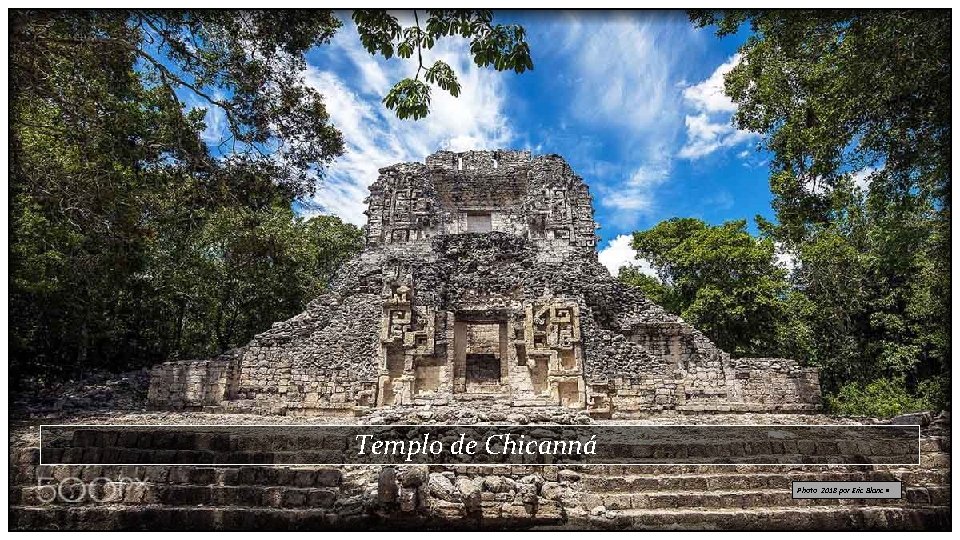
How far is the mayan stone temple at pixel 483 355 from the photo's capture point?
10039mm

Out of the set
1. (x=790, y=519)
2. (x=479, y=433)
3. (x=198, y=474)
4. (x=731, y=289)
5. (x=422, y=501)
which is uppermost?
(x=731, y=289)

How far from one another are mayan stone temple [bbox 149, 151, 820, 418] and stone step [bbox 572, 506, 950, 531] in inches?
170

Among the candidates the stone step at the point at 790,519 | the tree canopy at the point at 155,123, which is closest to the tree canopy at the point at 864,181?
the stone step at the point at 790,519

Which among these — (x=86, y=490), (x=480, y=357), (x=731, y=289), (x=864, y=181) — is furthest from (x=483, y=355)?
(x=86, y=490)

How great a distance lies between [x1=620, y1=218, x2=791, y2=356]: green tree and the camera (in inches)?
525

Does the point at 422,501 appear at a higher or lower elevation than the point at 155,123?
lower

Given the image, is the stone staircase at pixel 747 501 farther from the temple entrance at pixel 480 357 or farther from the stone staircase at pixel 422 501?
the temple entrance at pixel 480 357

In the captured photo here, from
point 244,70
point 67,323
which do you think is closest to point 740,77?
point 244,70

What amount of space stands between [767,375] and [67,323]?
50.9ft

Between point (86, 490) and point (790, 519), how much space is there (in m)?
5.33

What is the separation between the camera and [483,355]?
44.0 ft

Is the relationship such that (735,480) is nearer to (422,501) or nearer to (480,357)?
(422,501)

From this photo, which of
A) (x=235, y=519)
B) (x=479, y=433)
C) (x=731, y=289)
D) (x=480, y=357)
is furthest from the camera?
(x=731, y=289)

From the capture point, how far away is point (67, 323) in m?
11.4
